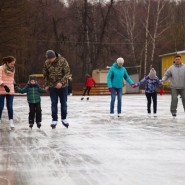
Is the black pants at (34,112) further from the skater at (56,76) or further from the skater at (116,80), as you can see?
the skater at (116,80)

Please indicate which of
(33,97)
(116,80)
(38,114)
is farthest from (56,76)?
(116,80)

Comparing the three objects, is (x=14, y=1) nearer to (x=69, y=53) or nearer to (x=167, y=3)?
(x=69, y=53)

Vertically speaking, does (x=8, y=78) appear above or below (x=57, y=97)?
above

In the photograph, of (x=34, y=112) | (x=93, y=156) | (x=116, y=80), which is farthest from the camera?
(x=116, y=80)

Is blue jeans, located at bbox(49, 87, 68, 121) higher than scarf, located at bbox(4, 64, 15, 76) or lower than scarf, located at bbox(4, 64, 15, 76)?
lower

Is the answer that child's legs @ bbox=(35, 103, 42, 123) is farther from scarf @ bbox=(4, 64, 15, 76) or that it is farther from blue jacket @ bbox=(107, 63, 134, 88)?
blue jacket @ bbox=(107, 63, 134, 88)

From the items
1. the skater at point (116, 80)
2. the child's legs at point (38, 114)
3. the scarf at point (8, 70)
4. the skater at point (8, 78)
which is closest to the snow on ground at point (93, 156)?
the child's legs at point (38, 114)

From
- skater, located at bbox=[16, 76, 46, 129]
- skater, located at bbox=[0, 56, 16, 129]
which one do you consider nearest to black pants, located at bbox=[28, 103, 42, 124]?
skater, located at bbox=[16, 76, 46, 129]

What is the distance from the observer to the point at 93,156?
242 inches

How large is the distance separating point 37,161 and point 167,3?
57190 mm

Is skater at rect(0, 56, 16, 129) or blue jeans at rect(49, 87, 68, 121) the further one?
skater at rect(0, 56, 16, 129)

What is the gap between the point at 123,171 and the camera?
16.8 feet

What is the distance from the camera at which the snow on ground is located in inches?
188

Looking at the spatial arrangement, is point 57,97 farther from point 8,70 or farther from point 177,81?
point 177,81
